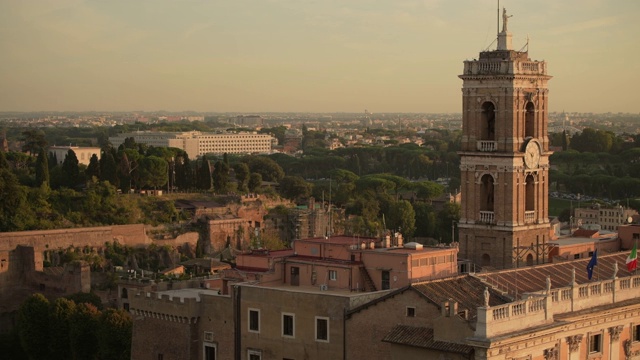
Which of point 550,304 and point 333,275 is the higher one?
point 550,304

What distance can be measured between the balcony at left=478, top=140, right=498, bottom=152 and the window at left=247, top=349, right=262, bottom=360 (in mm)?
10497

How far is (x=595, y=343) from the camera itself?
3469 centimetres

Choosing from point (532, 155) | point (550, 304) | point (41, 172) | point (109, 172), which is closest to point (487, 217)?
point (532, 155)

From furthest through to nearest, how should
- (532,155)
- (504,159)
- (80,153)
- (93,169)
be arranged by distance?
(80,153) < (93,169) < (532,155) < (504,159)

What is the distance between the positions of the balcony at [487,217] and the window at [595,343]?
8100 millimetres

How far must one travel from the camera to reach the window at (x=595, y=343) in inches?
1355

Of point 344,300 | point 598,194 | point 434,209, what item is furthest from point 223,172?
point 344,300

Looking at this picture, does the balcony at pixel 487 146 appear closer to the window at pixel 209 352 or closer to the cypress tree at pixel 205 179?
the window at pixel 209 352

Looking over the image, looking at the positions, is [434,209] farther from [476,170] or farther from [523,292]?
[523,292]

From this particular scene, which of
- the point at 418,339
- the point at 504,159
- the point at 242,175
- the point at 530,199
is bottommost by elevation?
the point at 242,175

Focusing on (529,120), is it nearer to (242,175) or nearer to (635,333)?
(635,333)

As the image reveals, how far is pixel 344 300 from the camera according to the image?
3478cm

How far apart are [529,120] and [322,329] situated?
11636mm

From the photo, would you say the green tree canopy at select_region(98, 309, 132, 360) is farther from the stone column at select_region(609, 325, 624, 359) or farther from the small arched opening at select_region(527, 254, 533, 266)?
the stone column at select_region(609, 325, 624, 359)
